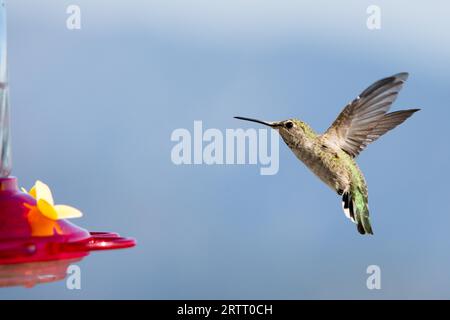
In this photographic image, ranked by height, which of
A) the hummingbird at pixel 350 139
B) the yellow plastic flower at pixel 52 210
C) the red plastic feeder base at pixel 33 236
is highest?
the hummingbird at pixel 350 139

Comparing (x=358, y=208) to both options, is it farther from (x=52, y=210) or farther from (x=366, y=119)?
(x=52, y=210)

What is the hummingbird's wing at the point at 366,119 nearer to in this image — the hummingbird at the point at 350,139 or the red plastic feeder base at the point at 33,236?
the hummingbird at the point at 350,139

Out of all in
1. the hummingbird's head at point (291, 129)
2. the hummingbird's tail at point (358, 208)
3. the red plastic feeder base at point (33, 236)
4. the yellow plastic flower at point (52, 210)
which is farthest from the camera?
the hummingbird's head at point (291, 129)

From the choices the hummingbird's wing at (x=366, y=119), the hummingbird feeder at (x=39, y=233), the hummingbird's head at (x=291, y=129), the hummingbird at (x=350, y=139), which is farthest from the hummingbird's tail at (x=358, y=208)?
the hummingbird feeder at (x=39, y=233)

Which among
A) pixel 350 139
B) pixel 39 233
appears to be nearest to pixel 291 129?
pixel 350 139

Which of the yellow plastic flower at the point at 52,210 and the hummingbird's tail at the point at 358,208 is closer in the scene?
the yellow plastic flower at the point at 52,210
